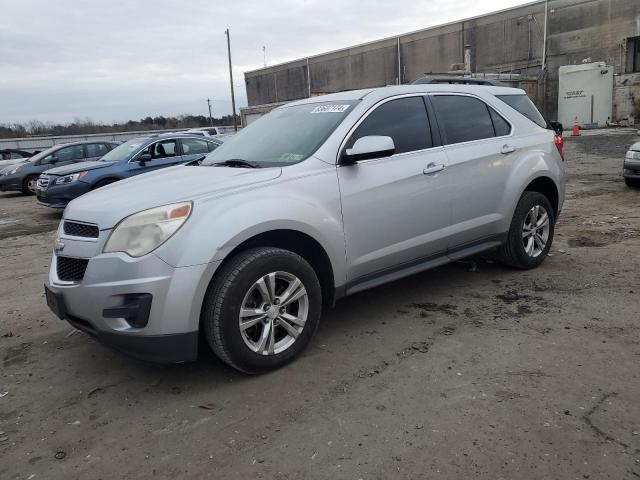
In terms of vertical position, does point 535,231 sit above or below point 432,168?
below

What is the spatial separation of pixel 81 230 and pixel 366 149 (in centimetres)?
191

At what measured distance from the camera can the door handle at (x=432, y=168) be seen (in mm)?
4016

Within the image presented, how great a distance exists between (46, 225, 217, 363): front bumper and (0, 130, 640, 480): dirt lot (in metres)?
0.38

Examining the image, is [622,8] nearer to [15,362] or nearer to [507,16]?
[507,16]

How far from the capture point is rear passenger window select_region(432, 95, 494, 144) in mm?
4359

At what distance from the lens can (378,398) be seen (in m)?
2.93

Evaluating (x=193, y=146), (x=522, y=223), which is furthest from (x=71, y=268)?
(x=193, y=146)

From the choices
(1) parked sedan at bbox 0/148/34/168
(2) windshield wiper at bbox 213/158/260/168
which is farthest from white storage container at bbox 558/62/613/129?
(2) windshield wiper at bbox 213/158/260/168

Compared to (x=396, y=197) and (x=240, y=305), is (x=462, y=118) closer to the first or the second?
(x=396, y=197)

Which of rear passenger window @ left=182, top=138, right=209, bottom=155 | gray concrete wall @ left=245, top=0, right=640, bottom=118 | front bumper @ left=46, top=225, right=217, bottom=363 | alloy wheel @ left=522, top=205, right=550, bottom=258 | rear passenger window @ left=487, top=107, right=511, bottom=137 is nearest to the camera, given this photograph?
front bumper @ left=46, top=225, right=217, bottom=363

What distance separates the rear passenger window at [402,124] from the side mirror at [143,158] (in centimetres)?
724

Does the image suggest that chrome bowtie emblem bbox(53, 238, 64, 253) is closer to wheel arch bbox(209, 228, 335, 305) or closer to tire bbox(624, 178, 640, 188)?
wheel arch bbox(209, 228, 335, 305)

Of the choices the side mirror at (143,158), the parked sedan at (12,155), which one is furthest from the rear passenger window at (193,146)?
the parked sedan at (12,155)

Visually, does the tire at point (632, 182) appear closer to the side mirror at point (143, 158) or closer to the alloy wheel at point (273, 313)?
the alloy wheel at point (273, 313)
